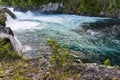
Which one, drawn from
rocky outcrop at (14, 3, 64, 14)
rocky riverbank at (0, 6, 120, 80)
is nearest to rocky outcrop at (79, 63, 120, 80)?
rocky riverbank at (0, 6, 120, 80)

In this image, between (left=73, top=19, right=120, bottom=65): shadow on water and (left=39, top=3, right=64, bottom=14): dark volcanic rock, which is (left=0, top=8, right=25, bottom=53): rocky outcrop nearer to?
(left=73, top=19, right=120, bottom=65): shadow on water

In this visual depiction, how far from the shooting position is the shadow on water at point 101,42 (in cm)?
2046

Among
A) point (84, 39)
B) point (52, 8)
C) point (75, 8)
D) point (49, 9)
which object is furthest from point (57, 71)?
point (52, 8)

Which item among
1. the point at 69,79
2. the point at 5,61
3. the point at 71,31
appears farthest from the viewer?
the point at 71,31

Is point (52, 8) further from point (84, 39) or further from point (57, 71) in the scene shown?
point (57, 71)

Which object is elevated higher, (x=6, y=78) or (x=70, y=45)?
(x=6, y=78)

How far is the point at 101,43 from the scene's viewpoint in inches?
1009

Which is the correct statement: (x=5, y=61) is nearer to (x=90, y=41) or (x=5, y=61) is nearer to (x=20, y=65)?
(x=20, y=65)

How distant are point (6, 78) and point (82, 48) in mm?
14911

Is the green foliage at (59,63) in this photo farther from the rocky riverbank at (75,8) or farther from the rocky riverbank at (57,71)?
the rocky riverbank at (75,8)

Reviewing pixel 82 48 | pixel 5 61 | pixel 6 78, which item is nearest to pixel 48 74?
pixel 6 78

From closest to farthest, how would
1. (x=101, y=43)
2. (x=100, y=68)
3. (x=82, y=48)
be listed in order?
(x=100, y=68) < (x=82, y=48) < (x=101, y=43)

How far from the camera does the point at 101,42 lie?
26031 millimetres

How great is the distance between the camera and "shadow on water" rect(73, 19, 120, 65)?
20.5 m
